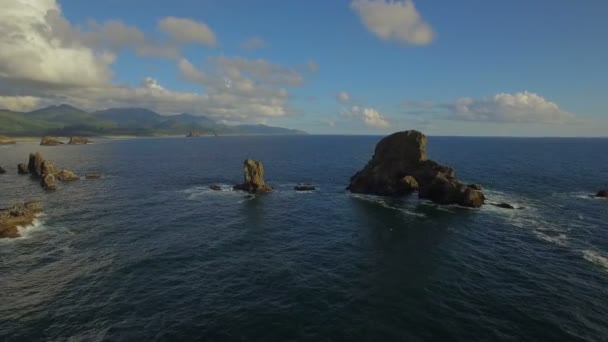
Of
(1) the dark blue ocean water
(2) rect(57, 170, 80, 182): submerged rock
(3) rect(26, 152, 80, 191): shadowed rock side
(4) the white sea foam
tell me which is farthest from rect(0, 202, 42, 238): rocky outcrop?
(4) the white sea foam

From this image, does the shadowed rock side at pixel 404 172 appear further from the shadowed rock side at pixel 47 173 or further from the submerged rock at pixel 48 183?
the shadowed rock side at pixel 47 173

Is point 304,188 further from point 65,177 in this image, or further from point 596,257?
point 65,177

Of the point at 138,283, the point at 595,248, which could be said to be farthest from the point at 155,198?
the point at 595,248

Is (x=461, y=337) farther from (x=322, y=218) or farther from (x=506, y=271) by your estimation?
(x=322, y=218)

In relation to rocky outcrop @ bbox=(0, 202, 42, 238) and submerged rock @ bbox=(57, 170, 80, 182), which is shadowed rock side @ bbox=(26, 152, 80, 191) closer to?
submerged rock @ bbox=(57, 170, 80, 182)

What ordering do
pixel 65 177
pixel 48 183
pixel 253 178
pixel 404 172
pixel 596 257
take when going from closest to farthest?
pixel 596 257 → pixel 404 172 → pixel 253 178 → pixel 48 183 → pixel 65 177

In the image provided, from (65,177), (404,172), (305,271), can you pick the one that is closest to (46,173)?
(65,177)
